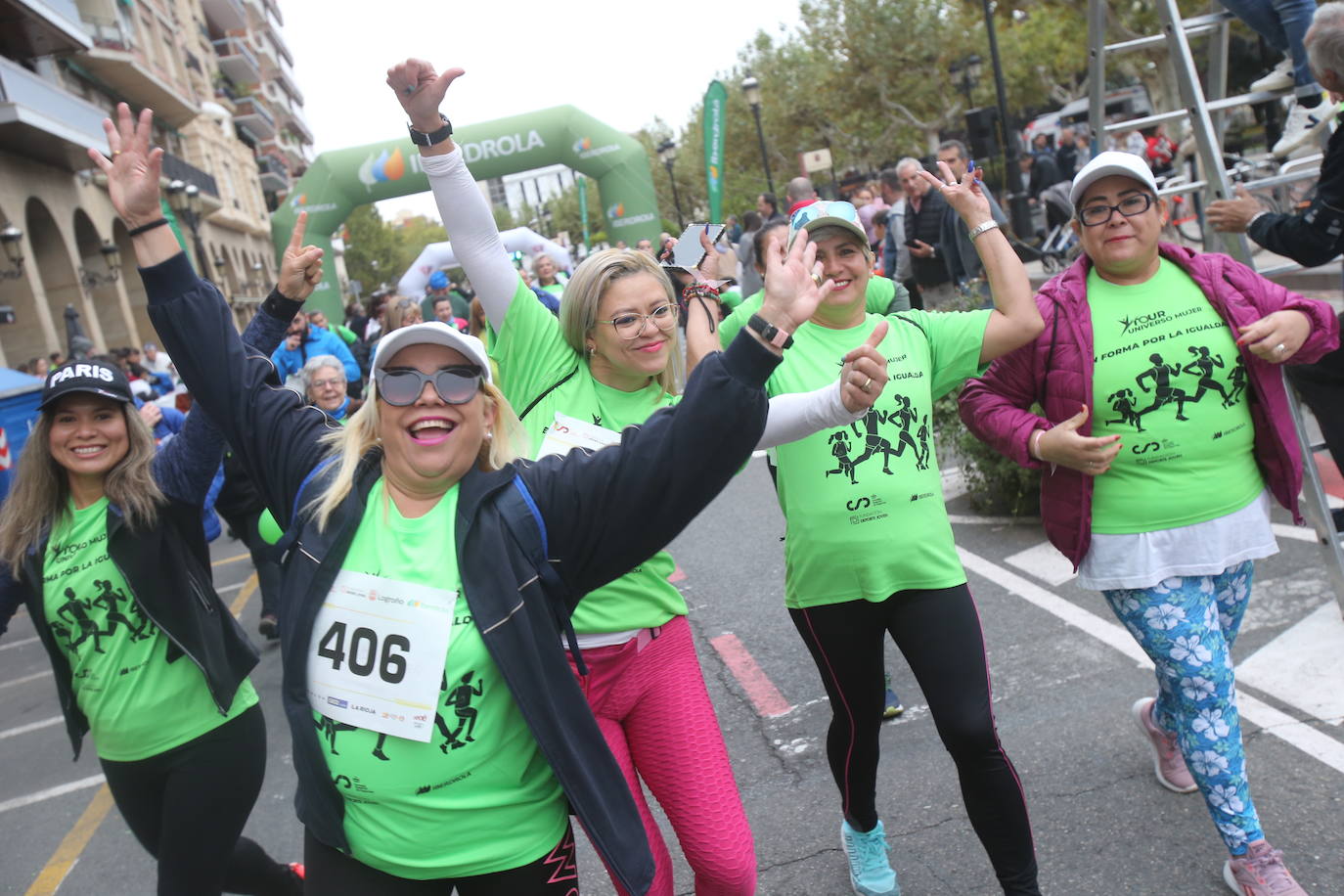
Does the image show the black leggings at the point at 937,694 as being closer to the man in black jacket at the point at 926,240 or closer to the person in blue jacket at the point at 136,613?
the person in blue jacket at the point at 136,613

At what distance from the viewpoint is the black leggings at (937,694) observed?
284 centimetres

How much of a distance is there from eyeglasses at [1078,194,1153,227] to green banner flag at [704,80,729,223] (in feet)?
61.2

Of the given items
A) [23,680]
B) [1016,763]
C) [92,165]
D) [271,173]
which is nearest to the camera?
[1016,763]

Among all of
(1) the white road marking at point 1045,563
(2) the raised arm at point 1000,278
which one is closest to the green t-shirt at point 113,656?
(2) the raised arm at point 1000,278

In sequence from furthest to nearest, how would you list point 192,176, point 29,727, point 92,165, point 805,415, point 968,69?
1. point 192,176
2. point 92,165
3. point 968,69
4. point 29,727
5. point 805,415

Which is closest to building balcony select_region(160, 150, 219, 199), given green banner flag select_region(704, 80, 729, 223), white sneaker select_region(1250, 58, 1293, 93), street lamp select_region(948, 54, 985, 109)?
green banner flag select_region(704, 80, 729, 223)

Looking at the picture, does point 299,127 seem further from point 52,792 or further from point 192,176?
point 52,792

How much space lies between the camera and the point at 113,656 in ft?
10.3

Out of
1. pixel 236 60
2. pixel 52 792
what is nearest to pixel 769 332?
pixel 52 792

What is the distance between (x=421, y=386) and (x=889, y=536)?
140 cm

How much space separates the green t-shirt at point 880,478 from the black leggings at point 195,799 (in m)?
1.69

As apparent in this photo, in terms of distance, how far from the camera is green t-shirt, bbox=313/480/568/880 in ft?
6.69

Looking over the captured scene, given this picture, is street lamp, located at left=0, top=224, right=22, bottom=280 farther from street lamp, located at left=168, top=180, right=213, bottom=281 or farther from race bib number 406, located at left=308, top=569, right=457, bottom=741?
race bib number 406, located at left=308, top=569, right=457, bottom=741

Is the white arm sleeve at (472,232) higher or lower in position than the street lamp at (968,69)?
lower
